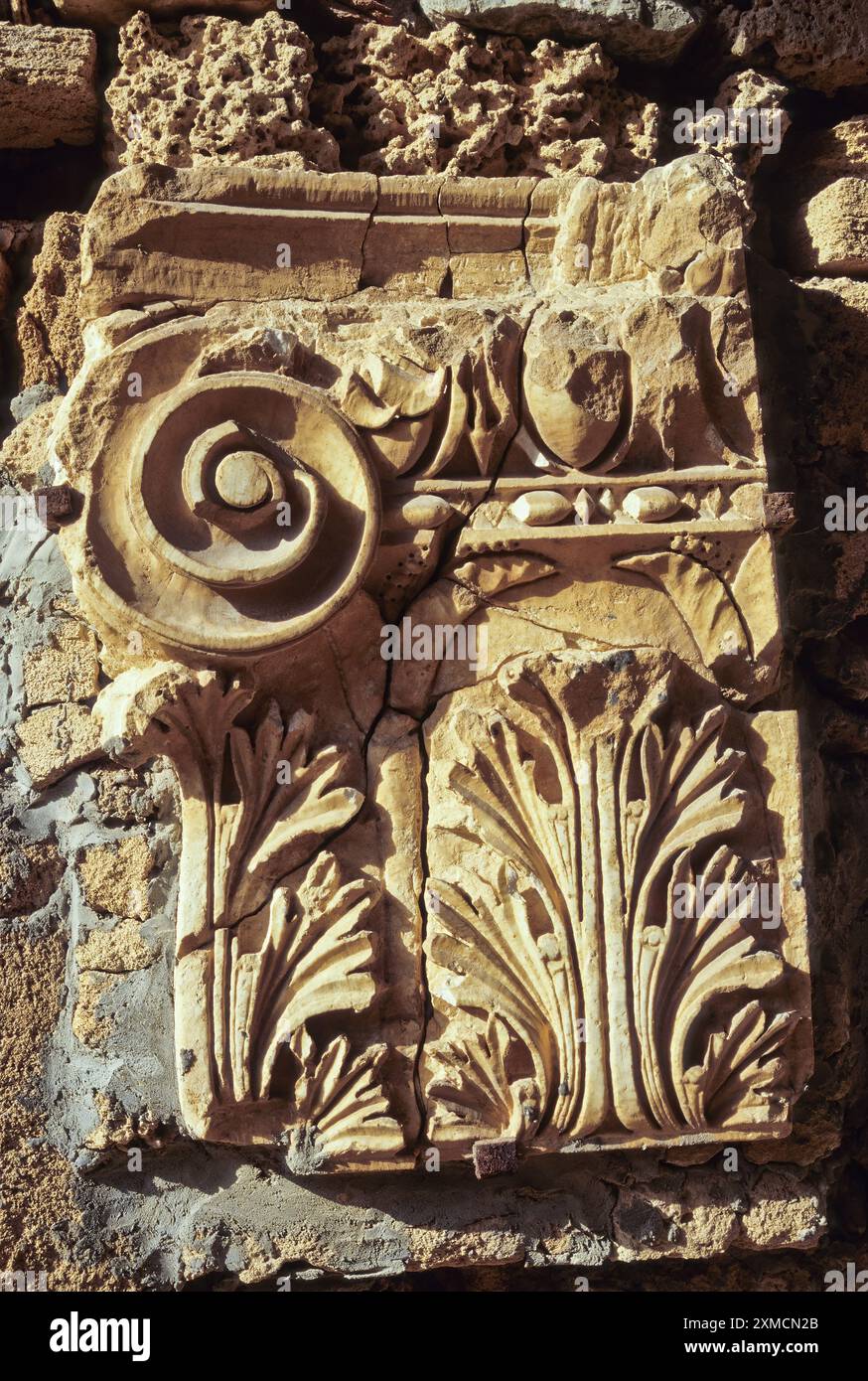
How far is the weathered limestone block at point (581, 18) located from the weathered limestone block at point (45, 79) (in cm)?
76

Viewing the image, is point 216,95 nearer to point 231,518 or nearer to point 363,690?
point 231,518

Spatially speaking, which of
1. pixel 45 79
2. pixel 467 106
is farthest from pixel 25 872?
pixel 467 106

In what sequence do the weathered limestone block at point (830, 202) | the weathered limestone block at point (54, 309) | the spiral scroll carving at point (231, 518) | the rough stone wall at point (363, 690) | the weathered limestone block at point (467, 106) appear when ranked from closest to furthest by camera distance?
the spiral scroll carving at point (231, 518) < the rough stone wall at point (363, 690) < the weathered limestone block at point (54, 309) < the weathered limestone block at point (467, 106) < the weathered limestone block at point (830, 202)

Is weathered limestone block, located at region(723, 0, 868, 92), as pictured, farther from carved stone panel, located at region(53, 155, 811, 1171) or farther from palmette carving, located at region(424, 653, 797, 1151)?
palmette carving, located at region(424, 653, 797, 1151)

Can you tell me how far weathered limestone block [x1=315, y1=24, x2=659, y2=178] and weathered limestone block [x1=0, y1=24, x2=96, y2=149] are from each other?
49cm

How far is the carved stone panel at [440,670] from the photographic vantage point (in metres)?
2.59

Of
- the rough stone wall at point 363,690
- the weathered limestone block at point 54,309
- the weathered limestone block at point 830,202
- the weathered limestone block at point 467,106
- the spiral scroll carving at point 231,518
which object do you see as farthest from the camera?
the weathered limestone block at point 830,202

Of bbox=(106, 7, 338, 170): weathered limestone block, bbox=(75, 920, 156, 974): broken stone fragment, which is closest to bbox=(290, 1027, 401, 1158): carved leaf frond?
bbox=(75, 920, 156, 974): broken stone fragment

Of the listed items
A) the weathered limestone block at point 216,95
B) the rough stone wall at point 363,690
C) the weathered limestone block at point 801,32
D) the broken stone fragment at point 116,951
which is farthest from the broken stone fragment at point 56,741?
the weathered limestone block at point 801,32

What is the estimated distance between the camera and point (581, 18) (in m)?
3.22

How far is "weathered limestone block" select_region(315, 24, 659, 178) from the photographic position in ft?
10.4

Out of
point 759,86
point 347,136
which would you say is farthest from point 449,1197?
point 759,86

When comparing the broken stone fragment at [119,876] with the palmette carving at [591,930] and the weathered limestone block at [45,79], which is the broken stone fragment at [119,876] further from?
the weathered limestone block at [45,79]

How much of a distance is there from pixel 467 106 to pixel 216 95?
536 mm
